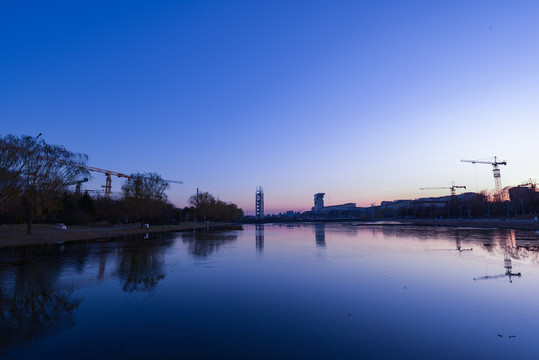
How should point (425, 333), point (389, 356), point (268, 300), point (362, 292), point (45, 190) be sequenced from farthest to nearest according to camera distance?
point (45, 190), point (362, 292), point (268, 300), point (425, 333), point (389, 356)

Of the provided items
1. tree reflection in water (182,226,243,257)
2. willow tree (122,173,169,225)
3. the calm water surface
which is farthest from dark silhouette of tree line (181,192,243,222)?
the calm water surface

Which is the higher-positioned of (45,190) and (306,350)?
(45,190)

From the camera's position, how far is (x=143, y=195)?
63688 millimetres

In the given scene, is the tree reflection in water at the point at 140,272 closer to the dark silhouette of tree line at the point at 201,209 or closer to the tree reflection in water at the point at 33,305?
the tree reflection in water at the point at 33,305

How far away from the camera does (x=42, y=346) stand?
6266 mm

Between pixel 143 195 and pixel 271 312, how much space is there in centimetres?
6186

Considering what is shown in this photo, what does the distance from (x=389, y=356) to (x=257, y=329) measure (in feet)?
10.2

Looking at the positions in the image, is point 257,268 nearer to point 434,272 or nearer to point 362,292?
point 362,292

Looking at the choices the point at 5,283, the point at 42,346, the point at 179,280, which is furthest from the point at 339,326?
the point at 5,283

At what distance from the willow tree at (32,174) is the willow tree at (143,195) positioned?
2374 cm

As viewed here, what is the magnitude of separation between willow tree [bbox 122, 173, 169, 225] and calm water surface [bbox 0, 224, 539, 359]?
48409mm

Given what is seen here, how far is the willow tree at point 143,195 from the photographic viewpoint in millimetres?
61812

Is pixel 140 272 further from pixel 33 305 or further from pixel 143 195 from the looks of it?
pixel 143 195

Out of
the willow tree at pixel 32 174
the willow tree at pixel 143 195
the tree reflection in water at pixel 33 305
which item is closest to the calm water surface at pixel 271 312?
the tree reflection in water at pixel 33 305
